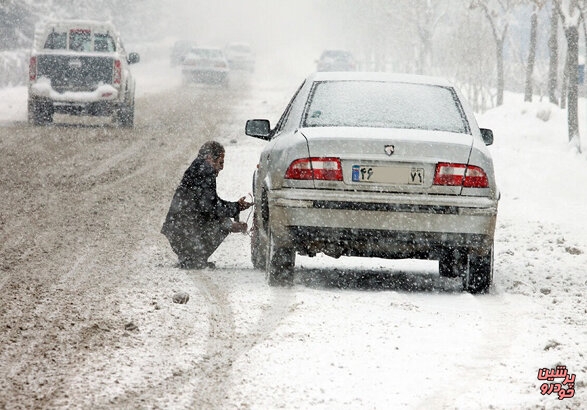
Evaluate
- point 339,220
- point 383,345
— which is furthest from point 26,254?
point 383,345

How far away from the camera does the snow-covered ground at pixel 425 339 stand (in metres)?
5.02

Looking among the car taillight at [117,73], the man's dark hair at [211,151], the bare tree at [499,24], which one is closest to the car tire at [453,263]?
the man's dark hair at [211,151]

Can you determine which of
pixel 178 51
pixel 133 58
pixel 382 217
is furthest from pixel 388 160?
pixel 178 51

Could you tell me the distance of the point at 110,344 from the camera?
18.9 ft

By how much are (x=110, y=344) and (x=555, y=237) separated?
21.8 feet

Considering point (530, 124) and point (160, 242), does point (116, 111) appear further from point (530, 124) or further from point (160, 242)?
point (160, 242)

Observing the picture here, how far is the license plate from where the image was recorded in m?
7.30

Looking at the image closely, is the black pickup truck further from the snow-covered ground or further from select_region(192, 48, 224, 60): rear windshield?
select_region(192, 48, 224, 60): rear windshield

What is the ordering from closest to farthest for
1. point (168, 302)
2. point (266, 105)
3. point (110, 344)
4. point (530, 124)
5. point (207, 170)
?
point (110, 344), point (168, 302), point (207, 170), point (530, 124), point (266, 105)

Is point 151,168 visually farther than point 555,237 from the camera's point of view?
Yes

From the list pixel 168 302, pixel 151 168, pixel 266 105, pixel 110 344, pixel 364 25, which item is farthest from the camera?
pixel 364 25

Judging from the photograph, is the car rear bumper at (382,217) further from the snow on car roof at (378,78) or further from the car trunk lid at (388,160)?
the snow on car roof at (378,78)

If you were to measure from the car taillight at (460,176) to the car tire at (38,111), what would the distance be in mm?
15405

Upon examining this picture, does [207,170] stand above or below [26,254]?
above
